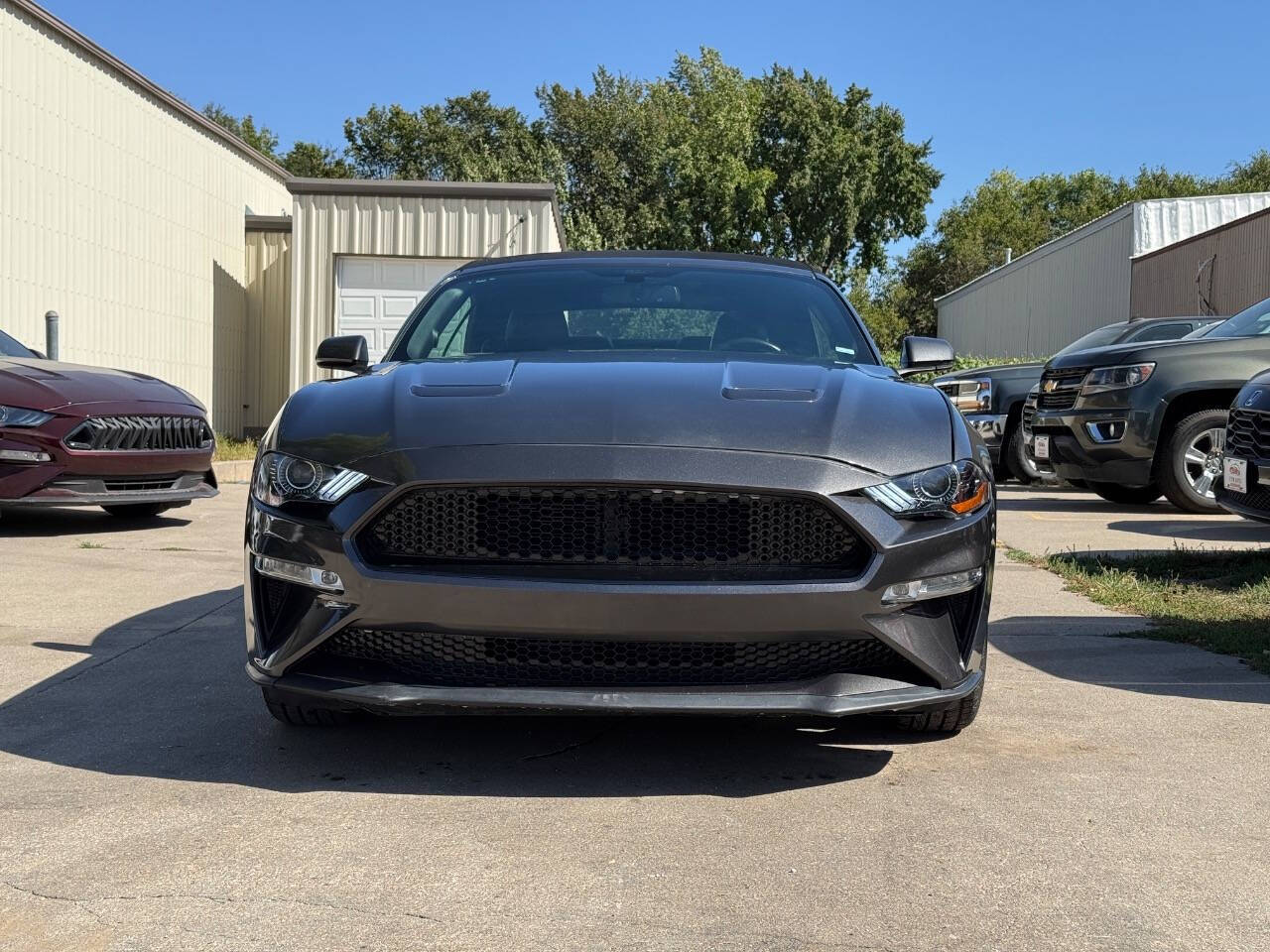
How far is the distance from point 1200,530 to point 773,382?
659cm

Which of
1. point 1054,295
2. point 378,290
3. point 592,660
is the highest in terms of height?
point 1054,295

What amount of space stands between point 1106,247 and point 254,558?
1063 inches

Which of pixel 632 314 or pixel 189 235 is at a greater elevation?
pixel 189 235

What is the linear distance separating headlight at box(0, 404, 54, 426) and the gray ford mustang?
5.25 meters

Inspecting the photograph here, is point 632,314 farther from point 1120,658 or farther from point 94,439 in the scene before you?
point 94,439

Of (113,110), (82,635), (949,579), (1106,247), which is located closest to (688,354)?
(949,579)

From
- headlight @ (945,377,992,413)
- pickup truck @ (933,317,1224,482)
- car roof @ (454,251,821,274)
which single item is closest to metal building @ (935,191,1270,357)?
pickup truck @ (933,317,1224,482)

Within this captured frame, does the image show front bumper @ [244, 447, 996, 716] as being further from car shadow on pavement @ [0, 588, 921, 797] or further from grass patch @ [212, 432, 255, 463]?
grass patch @ [212, 432, 255, 463]

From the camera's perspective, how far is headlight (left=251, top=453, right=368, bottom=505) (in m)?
3.38

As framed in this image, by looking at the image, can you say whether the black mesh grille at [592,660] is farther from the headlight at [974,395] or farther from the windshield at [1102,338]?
the windshield at [1102,338]

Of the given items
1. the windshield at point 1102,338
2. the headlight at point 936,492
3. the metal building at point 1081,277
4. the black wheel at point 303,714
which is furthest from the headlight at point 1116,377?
the metal building at point 1081,277

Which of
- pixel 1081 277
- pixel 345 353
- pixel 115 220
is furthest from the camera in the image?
pixel 1081 277

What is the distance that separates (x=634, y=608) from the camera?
316 cm

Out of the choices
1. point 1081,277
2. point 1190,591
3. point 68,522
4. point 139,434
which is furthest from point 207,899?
point 1081,277
